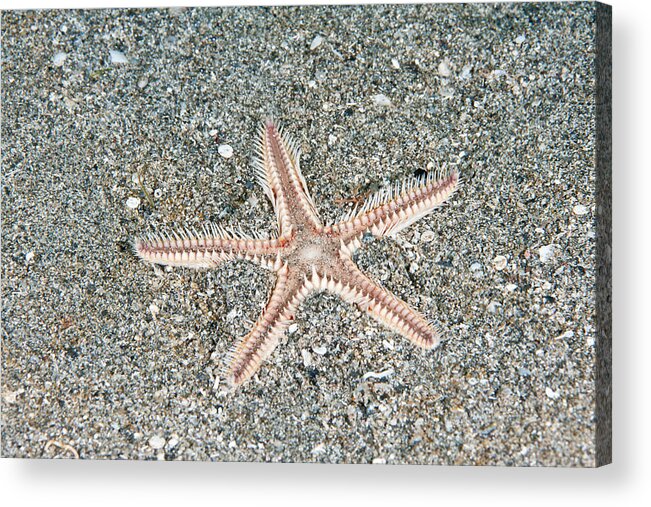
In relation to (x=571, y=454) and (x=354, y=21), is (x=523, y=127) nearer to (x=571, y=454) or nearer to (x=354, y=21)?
(x=354, y=21)

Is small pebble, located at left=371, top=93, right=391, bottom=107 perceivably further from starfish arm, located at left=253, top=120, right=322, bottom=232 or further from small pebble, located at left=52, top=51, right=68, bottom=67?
small pebble, located at left=52, top=51, right=68, bottom=67

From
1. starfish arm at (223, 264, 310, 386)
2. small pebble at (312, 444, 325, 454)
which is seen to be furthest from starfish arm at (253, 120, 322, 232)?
small pebble at (312, 444, 325, 454)

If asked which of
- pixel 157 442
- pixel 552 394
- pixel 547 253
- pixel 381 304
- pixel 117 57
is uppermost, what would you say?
pixel 117 57

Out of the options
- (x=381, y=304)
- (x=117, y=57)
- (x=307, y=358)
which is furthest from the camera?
(x=117, y=57)

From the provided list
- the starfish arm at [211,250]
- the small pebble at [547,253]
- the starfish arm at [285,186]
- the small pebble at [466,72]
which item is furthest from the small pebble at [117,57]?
the small pebble at [547,253]

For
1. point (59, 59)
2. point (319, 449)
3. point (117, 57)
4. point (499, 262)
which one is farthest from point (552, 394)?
point (59, 59)

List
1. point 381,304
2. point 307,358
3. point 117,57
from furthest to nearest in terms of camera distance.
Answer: point 117,57 → point 307,358 → point 381,304

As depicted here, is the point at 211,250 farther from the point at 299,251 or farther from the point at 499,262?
the point at 499,262
